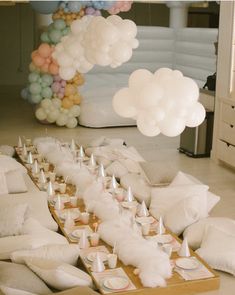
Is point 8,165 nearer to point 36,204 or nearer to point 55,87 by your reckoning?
point 36,204

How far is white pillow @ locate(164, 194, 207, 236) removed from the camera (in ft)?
13.9

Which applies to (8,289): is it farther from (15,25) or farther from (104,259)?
(15,25)

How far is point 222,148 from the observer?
693cm

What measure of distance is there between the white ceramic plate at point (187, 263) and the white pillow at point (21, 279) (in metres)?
0.97

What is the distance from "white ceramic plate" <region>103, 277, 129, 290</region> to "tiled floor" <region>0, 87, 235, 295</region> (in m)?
2.02

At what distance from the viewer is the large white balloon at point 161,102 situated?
327 centimetres

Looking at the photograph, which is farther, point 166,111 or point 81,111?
point 81,111

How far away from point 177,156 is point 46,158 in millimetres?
2266

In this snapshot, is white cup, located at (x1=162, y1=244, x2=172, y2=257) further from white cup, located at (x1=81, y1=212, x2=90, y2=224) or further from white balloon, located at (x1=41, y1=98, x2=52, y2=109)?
white balloon, located at (x1=41, y1=98, x2=52, y2=109)

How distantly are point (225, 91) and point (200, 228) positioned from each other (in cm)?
326

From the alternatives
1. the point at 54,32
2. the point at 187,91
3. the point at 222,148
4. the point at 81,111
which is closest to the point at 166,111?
the point at 187,91

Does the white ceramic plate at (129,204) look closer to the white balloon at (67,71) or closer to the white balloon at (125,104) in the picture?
the white balloon at (125,104)

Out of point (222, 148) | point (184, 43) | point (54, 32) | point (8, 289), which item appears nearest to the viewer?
point (8, 289)

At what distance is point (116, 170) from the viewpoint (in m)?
5.45
